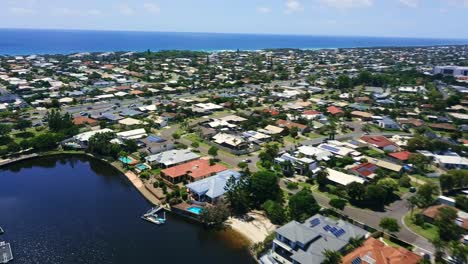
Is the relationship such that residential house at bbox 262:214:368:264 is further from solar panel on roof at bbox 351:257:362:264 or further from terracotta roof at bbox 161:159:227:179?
terracotta roof at bbox 161:159:227:179

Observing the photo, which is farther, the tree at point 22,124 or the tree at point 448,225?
the tree at point 22,124

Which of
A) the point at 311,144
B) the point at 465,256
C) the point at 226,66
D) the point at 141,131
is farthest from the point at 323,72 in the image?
the point at 465,256

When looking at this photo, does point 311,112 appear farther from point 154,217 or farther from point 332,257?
point 332,257

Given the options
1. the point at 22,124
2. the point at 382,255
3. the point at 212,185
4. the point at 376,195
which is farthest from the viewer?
the point at 22,124

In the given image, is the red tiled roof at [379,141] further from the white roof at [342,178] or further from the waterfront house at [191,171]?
the waterfront house at [191,171]

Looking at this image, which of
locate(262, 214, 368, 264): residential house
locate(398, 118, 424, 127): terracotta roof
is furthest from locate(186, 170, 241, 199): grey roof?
locate(398, 118, 424, 127): terracotta roof

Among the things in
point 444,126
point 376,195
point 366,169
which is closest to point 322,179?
point 376,195

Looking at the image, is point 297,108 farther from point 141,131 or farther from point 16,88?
point 16,88

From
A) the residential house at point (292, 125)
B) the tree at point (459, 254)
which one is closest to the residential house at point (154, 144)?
the residential house at point (292, 125)
